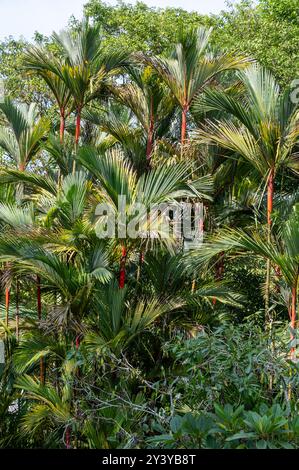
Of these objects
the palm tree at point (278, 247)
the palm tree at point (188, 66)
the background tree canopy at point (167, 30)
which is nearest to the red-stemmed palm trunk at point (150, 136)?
the palm tree at point (188, 66)

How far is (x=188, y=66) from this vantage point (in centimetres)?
716

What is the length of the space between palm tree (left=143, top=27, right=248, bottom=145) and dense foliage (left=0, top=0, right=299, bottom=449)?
15mm

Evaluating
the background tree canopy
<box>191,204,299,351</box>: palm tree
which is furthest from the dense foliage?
the background tree canopy

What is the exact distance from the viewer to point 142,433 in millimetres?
3633

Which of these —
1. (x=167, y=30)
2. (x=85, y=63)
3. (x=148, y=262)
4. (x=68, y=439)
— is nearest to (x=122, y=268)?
(x=148, y=262)

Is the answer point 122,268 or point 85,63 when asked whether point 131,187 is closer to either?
point 122,268

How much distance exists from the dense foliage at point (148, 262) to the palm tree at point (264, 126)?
2 cm

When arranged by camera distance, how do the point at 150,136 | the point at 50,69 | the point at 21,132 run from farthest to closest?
the point at 21,132 < the point at 150,136 < the point at 50,69

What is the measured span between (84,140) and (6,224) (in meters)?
3.28

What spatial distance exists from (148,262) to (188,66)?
220 centimetres

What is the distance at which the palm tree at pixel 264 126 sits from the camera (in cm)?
589

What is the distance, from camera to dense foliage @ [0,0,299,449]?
3.75 meters

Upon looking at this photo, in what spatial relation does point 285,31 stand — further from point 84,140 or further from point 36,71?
point 36,71
